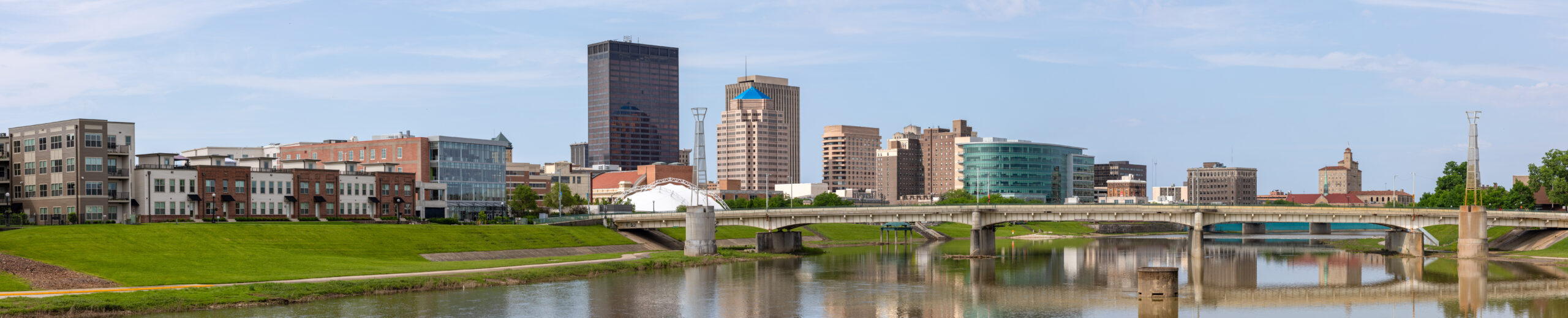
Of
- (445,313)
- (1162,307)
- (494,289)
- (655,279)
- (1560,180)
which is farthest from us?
(1560,180)

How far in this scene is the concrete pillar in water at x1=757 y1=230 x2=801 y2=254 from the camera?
140250mm

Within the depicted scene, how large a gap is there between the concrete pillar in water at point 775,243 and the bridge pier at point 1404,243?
6544 centimetres

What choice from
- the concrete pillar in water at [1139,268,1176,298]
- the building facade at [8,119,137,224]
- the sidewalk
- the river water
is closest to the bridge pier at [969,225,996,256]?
the river water

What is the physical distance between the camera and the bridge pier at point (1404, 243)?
129375 millimetres

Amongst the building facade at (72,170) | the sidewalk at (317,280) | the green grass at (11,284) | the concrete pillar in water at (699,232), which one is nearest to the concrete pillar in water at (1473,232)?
the concrete pillar in water at (699,232)

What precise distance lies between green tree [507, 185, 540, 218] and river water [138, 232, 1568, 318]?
63079 millimetres

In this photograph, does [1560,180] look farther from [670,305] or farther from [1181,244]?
[670,305]

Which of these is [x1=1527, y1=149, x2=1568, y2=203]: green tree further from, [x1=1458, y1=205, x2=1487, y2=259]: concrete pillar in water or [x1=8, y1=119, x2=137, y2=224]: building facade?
[x1=8, y1=119, x2=137, y2=224]: building facade

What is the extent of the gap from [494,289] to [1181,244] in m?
119

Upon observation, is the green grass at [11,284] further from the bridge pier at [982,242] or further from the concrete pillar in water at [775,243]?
the bridge pier at [982,242]

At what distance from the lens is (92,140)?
381 ft

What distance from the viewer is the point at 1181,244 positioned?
570ft

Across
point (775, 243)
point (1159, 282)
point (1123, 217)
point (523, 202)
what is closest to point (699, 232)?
point (775, 243)

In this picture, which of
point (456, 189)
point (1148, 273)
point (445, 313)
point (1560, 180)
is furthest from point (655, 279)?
point (1560, 180)
